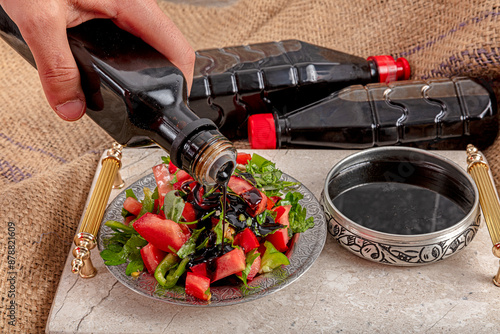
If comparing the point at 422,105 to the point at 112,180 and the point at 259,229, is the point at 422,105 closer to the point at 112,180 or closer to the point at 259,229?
the point at 259,229

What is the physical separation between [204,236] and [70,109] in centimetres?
27

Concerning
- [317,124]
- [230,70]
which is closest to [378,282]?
[317,124]

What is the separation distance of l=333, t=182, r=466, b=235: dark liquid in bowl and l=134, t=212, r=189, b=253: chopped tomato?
0.29m

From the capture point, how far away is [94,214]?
0.90m

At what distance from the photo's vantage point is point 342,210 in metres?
0.90

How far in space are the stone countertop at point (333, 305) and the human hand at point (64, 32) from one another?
0.30m

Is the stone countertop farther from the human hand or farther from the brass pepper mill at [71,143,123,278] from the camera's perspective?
the human hand

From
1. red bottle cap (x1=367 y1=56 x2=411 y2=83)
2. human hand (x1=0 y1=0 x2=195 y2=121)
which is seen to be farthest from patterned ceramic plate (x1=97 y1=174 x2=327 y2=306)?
red bottle cap (x1=367 y1=56 x2=411 y2=83)

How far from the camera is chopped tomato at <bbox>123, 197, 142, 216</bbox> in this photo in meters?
0.88

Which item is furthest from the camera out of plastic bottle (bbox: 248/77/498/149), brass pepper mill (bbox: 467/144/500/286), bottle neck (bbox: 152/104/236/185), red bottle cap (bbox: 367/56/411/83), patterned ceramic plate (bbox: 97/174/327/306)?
red bottle cap (bbox: 367/56/411/83)

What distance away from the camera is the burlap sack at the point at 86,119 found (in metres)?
0.89

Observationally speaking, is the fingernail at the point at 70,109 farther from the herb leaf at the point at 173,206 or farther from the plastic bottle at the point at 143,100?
the herb leaf at the point at 173,206

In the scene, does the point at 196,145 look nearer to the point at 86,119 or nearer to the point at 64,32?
the point at 64,32

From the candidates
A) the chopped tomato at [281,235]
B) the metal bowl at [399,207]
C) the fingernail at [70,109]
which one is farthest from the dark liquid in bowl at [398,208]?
the fingernail at [70,109]
